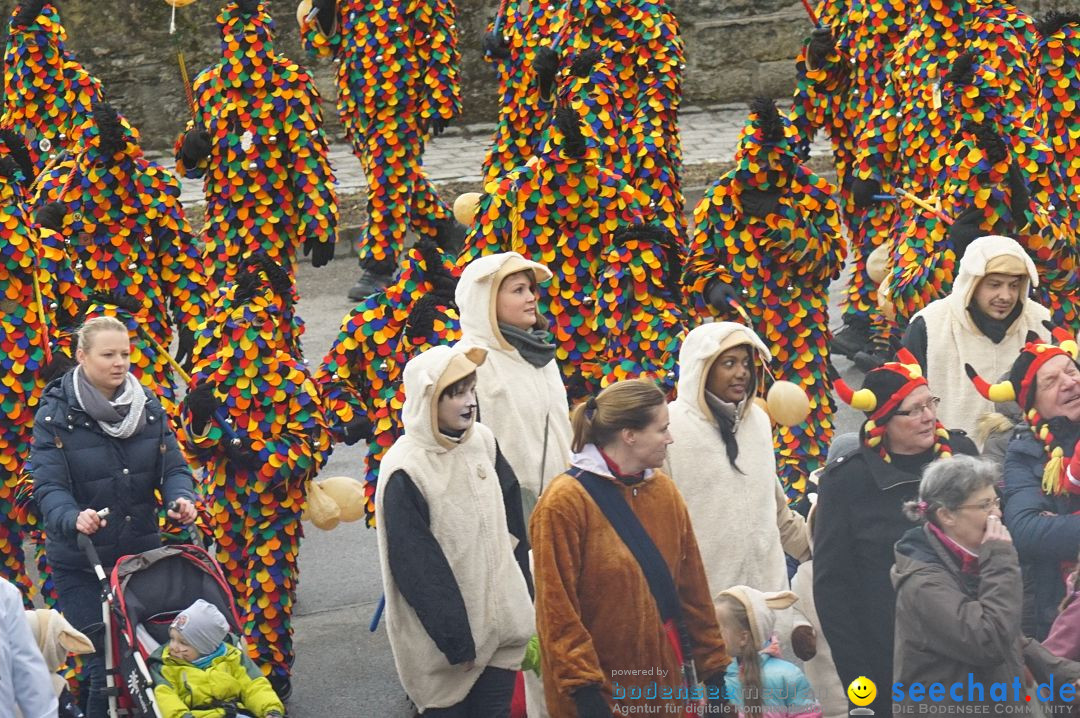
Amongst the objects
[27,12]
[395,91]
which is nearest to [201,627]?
[27,12]

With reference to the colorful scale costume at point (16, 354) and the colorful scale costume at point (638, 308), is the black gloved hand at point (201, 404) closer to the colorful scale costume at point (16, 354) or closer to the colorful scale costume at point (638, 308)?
the colorful scale costume at point (16, 354)

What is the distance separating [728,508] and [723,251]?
7.56 ft

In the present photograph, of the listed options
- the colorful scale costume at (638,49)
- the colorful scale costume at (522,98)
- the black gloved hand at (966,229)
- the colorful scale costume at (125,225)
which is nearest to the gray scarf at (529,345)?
the colorful scale costume at (125,225)

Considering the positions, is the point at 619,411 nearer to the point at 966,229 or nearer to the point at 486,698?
the point at 486,698

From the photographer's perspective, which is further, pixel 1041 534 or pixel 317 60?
pixel 317 60

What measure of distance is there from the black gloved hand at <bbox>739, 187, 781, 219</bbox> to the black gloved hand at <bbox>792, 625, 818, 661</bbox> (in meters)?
2.72

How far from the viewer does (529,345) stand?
278 inches

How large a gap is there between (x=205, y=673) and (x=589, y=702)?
1.42m

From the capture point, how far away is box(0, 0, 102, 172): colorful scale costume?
1096 centimetres

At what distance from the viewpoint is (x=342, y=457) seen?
34.8ft

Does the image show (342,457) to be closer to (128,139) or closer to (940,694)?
(128,139)

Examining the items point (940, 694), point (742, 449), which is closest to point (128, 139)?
point (742, 449)

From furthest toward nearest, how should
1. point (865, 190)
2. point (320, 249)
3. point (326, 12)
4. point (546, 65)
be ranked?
1. point (326, 12)
2. point (546, 65)
3. point (865, 190)
4. point (320, 249)

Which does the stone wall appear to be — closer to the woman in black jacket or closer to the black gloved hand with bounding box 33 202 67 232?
the black gloved hand with bounding box 33 202 67 232
